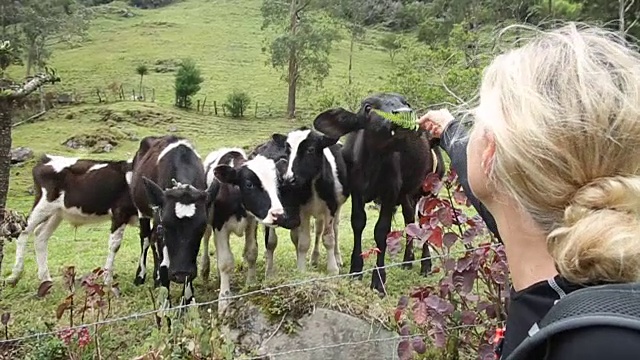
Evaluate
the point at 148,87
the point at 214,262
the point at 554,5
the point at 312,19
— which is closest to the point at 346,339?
the point at 214,262

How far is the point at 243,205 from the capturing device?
23.3ft

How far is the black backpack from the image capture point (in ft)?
3.87

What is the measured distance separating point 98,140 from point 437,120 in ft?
82.2

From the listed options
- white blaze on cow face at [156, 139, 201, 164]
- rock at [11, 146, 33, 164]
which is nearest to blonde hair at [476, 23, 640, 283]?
white blaze on cow face at [156, 139, 201, 164]

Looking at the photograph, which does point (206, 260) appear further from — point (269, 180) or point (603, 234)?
point (603, 234)

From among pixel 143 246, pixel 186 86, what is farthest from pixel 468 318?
pixel 186 86

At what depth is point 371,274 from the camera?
23.6 feet

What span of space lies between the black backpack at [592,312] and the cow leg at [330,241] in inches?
255

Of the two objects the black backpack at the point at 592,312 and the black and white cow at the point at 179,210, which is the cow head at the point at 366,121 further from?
the black backpack at the point at 592,312

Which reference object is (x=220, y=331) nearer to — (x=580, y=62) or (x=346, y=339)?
(x=346, y=339)

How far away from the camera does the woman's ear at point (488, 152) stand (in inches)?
64.6

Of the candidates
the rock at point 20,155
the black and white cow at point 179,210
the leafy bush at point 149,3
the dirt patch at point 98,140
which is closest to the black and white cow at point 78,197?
the black and white cow at point 179,210

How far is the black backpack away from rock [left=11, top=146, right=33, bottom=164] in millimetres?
25203

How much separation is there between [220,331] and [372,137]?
2.59 metres
